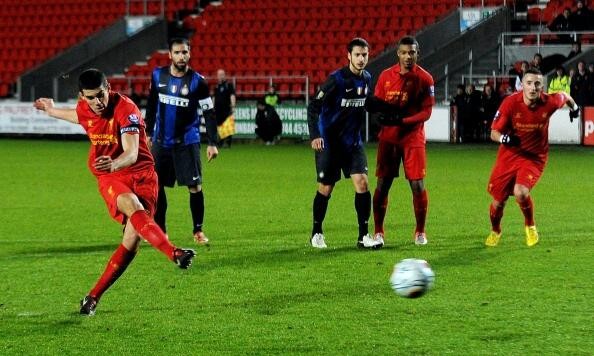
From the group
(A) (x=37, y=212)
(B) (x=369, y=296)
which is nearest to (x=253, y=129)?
(A) (x=37, y=212)

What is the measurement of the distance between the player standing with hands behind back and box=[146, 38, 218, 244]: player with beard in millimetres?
1703

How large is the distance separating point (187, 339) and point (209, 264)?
3.12 m

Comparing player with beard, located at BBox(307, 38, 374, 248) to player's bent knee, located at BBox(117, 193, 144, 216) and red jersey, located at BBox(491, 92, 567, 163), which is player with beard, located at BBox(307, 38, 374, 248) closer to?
red jersey, located at BBox(491, 92, 567, 163)

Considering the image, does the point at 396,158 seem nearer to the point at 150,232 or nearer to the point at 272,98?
the point at 150,232

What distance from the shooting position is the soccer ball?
769cm

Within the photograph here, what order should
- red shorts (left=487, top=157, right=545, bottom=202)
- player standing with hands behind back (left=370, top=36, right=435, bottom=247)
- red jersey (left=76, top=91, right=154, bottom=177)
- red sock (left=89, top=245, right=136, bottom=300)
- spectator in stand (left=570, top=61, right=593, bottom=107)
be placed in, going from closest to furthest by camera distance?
red sock (left=89, top=245, right=136, bottom=300) → red jersey (left=76, top=91, right=154, bottom=177) → red shorts (left=487, top=157, right=545, bottom=202) → player standing with hands behind back (left=370, top=36, right=435, bottom=247) → spectator in stand (left=570, top=61, right=593, bottom=107)

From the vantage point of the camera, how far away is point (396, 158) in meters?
11.7

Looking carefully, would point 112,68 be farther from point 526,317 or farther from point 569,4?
point 526,317

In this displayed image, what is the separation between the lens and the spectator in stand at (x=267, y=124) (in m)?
28.7

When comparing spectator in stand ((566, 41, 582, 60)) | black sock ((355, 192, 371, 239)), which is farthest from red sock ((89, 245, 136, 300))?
spectator in stand ((566, 41, 582, 60))

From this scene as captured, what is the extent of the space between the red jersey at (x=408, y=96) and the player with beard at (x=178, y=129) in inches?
69.2

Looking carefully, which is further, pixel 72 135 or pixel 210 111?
pixel 72 135

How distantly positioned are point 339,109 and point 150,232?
12.9 ft

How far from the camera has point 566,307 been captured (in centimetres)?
813
